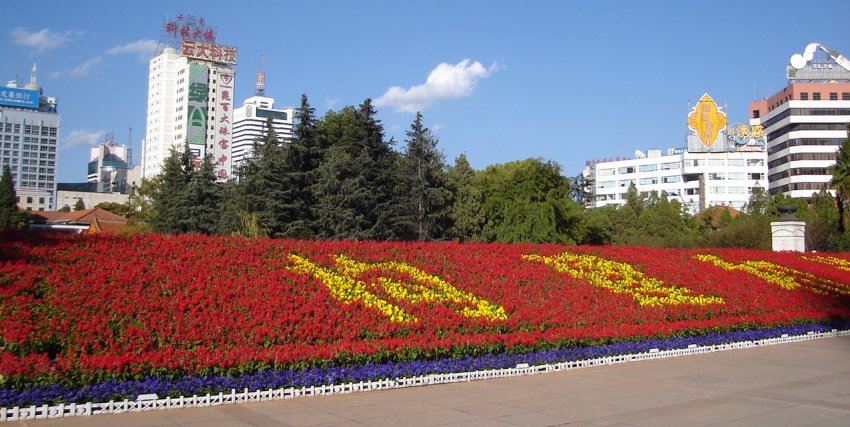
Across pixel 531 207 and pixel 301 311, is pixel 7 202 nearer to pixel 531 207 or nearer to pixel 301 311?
pixel 531 207

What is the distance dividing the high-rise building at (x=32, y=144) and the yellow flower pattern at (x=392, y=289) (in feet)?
410

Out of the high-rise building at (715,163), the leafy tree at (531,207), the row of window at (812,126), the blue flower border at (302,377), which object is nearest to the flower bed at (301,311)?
the blue flower border at (302,377)

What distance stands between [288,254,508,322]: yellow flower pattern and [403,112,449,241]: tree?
61.9 feet

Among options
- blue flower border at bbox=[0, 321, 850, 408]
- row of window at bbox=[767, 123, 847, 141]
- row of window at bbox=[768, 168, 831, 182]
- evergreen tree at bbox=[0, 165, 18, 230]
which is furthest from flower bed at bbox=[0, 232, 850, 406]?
row of window at bbox=[767, 123, 847, 141]

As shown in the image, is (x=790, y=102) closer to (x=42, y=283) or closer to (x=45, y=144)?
(x=42, y=283)

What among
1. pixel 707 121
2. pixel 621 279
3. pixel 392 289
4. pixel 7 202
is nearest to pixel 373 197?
pixel 621 279

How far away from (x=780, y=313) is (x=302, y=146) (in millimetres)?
19281

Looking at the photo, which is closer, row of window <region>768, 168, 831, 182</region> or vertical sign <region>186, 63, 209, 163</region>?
row of window <region>768, 168, 831, 182</region>

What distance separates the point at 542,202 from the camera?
3634 cm

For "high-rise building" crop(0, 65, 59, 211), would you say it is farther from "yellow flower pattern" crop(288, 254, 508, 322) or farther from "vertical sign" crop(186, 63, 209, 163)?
"yellow flower pattern" crop(288, 254, 508, 322)

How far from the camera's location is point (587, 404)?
828cm

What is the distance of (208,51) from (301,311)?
366 feet

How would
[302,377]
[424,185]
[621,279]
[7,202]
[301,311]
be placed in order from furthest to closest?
[7,202]
[424,185]
[621,279]
[301,311]
[302,377]

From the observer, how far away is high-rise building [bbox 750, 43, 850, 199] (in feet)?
230
